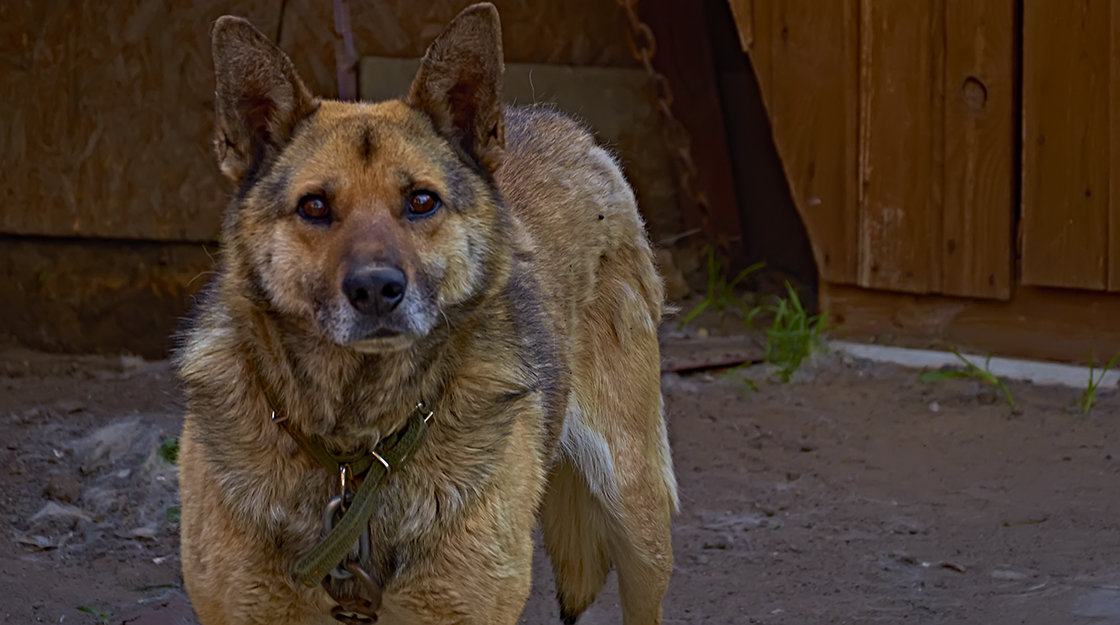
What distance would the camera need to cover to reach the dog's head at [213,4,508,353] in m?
2.57

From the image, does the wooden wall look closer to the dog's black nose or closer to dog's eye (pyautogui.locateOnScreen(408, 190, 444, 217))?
dog's eye (pyautogui.locateOnScreen(408, 190, 444, 217))

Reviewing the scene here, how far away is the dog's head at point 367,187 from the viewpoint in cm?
257

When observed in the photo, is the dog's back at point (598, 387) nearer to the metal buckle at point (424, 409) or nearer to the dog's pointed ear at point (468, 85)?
the dog's pointed ear at point (468, 85)

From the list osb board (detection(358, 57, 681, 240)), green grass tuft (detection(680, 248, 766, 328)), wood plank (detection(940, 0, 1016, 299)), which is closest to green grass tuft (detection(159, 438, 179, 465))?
osb board (detection(358, 57, 681, 240))

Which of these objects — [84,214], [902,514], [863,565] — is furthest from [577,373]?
[84,214]

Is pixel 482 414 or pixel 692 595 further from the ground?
pixel 482 414

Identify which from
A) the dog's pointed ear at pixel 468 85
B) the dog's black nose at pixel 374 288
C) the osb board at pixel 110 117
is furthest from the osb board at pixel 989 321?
the dog's black nose at pixel 374 288

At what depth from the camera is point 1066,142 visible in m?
5.76

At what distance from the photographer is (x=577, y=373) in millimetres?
3674

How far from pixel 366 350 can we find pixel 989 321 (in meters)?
4.33

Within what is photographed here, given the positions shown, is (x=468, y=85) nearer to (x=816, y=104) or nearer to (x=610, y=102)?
(x=816, y=104)

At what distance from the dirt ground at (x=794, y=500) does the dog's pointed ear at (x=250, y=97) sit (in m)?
1.65

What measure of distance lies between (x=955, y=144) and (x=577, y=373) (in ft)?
10.2

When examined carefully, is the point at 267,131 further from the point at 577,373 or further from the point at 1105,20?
the point at 1105,20
